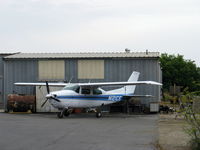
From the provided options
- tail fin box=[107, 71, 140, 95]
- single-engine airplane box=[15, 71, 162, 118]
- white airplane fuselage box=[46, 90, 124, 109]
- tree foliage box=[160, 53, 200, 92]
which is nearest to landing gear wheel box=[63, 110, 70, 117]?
single-engine airplane box=[15, 71, 162, 118]

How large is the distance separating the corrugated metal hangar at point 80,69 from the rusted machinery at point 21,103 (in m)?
1.42

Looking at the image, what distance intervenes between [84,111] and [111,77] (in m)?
3.14

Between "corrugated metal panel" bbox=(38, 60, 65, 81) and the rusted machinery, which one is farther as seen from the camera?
"corrugated metal panel" bbox=(38, 60, 65, 81)

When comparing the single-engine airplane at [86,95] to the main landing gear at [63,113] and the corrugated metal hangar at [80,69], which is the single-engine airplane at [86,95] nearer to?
the main landing gear at [63,113]

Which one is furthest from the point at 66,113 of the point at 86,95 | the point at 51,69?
the point at 51,69

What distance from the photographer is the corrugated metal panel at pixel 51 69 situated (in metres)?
28.1

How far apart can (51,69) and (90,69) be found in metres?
2.98

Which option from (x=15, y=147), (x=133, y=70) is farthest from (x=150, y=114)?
(x=15, y=147)

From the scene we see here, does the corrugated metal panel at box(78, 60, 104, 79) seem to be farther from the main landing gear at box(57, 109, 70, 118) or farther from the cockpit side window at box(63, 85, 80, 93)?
the main landing gear at box(57, 109, 70, 118)

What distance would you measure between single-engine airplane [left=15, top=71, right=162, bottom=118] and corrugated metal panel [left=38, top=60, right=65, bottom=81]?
2428 millimetres

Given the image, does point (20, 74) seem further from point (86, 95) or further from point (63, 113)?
point (63, 113)

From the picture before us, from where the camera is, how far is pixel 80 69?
91.9 ft

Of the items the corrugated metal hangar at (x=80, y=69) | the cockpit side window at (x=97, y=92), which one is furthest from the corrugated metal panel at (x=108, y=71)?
the cockpit side window at (x=97, y=92)

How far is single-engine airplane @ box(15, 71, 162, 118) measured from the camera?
2244cm
